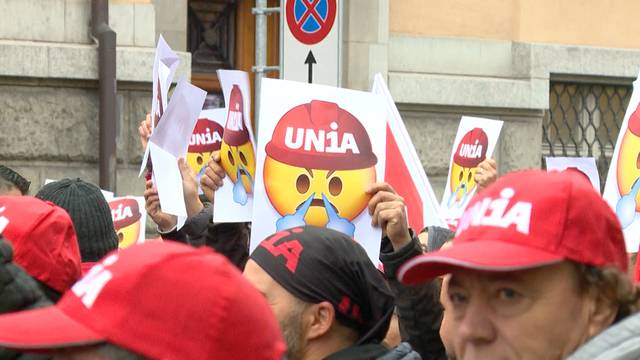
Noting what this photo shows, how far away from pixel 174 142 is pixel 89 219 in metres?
1.29

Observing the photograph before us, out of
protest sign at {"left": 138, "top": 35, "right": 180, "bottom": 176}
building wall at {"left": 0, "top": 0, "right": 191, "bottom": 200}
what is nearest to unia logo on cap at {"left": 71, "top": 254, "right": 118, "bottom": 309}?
protest sign at {"left": 138, "top": 35, "right": 180, "bottom": 176}

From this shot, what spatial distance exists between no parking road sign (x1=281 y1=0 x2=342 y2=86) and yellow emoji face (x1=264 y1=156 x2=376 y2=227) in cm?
242

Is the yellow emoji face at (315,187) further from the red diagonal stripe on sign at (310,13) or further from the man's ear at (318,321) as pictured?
the red diagonal stripe on sign at (310,13)

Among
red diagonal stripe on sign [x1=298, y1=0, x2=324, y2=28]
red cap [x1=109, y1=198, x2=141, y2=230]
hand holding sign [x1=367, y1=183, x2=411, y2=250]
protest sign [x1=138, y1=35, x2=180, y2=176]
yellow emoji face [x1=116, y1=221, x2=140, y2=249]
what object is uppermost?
red diagonal stripe on sign [x1=298, y1=0, x2=324, y2=28]

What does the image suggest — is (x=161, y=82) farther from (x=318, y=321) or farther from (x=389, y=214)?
(x=318, y=321)

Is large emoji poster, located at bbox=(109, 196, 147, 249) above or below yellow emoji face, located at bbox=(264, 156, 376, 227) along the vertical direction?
below

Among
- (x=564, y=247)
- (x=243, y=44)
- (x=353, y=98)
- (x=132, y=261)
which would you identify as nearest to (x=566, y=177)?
(x=564, y=247)

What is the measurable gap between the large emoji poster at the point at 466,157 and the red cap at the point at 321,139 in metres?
2.86

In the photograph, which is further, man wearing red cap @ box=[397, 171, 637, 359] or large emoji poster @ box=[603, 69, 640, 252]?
large emoji poster @ box=[603, 69, 640, 252]

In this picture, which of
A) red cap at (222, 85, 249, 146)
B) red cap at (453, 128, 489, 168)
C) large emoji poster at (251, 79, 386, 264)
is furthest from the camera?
red cap at (453, 128, 489, 168)

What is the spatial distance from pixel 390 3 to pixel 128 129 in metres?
2.58

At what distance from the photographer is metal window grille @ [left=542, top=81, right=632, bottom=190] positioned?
13.0m

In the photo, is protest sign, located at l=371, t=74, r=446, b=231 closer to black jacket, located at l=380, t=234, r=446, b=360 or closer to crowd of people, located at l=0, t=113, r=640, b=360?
black jacket, located at l=380, t=234, r=446, b=360

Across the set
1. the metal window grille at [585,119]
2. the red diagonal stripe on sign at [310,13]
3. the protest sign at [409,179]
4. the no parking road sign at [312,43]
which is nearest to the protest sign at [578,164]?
the no parking road sign at [312,43]
